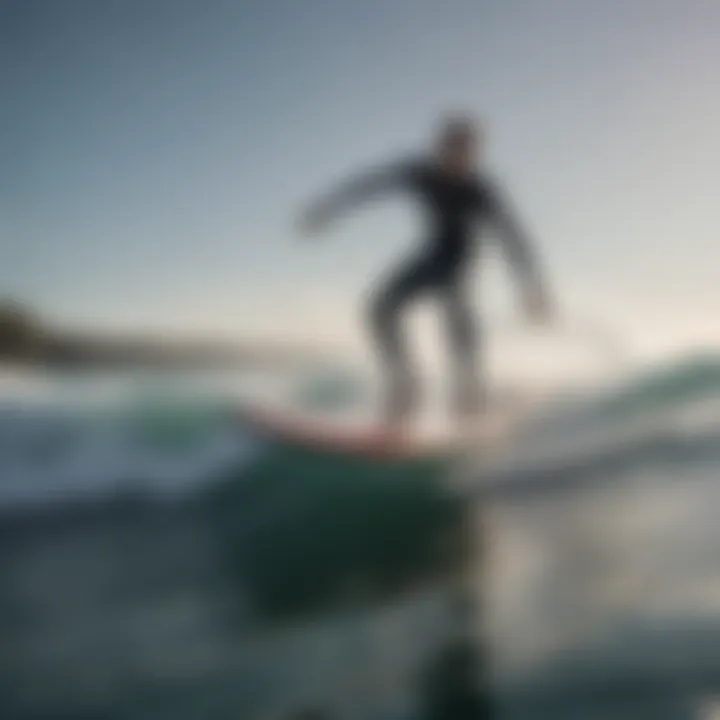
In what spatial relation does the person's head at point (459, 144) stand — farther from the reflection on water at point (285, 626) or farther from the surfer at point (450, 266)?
the reflection on water at point (285, 626)

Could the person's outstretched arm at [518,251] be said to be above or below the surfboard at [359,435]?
above

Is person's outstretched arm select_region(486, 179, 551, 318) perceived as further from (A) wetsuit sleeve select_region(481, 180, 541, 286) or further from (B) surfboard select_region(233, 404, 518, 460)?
(B) surfboard select_region(233, 404, 518, 460)

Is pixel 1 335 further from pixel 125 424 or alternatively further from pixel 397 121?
pixel 397 121

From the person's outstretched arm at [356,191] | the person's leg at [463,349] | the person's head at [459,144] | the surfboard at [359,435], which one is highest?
the person's head at [459,144]

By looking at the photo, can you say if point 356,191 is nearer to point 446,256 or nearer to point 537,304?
point 446,256

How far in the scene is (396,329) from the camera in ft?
3.87

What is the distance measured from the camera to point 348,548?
3.78 feet

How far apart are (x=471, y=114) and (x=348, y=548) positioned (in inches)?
22.3

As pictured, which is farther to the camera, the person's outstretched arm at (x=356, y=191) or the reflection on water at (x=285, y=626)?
the person's outstretched arm at (x=356, y=191)

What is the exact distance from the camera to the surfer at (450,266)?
1.17 meters

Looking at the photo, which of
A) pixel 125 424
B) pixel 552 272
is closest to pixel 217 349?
pixel 125 424

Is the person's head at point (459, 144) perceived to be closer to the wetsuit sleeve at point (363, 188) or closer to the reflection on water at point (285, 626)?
the wetsuit sleeve at point (363, 188)

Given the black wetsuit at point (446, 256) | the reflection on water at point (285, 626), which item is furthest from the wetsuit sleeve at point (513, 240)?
the reflection on water at point (285, 626)

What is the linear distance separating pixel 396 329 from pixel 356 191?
184mm
